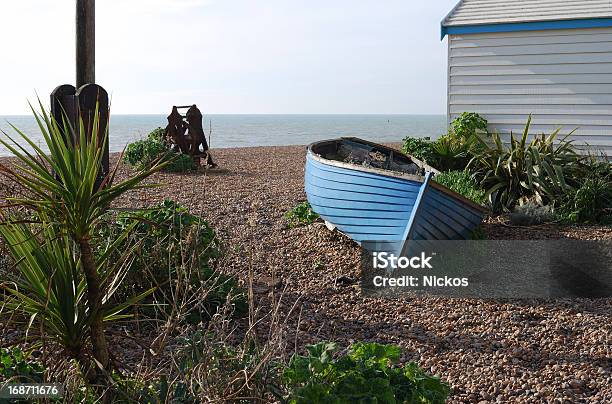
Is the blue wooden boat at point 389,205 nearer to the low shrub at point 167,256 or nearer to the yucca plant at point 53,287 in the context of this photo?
the low shrub at point 167,256

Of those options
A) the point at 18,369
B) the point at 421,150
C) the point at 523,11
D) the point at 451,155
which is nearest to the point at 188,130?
the point at 421,150

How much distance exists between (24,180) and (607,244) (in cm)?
711

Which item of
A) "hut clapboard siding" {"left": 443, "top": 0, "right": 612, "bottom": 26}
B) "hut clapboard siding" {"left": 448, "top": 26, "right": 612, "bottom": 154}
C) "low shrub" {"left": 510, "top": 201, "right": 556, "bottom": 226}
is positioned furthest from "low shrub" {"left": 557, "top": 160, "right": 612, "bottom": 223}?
"hut clapboard siding" {"left": 443, "top": 0, "right": 612, "bottom": 26}

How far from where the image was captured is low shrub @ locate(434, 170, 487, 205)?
8.91m

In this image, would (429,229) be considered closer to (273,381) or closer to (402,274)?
(402,274)

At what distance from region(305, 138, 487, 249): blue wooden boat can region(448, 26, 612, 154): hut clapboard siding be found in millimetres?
3857

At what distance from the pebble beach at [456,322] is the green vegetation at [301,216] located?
168mm

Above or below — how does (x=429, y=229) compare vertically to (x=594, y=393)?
above

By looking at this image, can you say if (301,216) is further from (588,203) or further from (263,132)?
(263,132)

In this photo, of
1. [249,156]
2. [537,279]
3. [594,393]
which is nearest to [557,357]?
[594,393]

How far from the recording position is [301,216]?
30.7 ft

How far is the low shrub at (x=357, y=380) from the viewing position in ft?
9.88

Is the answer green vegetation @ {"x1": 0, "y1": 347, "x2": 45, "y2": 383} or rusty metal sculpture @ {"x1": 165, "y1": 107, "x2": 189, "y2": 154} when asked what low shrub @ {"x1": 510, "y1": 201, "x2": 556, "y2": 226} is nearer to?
green vegetation @ {"x1": 0, "y1": 347, "x2": 45, "y2": 383}

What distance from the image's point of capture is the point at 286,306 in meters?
6.04
